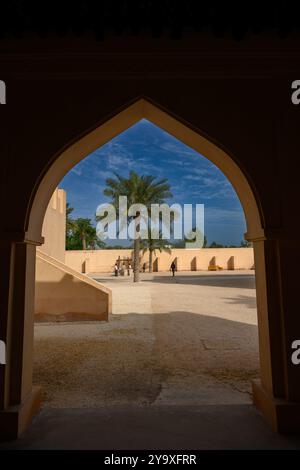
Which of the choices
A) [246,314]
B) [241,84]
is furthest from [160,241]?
[241,84]

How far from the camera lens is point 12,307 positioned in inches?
120

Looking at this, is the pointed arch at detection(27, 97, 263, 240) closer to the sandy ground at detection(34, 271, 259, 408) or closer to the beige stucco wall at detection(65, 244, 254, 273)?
the sandy ground at detection(34, 271, 259, 408)

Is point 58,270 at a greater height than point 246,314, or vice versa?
point 58,270

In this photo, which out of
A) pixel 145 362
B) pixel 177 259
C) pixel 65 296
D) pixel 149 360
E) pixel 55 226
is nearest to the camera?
pixel 145 362

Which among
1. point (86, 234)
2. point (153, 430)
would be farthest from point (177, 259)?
point (153, 430)

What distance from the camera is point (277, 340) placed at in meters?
3.06

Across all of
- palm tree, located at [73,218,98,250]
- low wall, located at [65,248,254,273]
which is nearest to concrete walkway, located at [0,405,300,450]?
low wall, located at [65,248,254,273]

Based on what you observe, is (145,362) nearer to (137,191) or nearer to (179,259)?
(137,191)

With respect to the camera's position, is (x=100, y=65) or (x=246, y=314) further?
(x=246, y=314)

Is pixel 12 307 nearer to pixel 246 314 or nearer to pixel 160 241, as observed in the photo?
pixel 246 314

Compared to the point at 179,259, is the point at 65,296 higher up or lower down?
lower down

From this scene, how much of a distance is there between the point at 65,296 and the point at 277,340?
713cm
